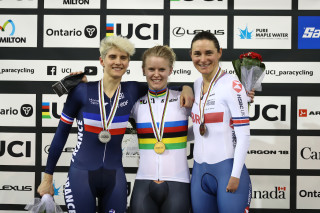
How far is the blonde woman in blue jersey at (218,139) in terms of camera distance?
1891mm

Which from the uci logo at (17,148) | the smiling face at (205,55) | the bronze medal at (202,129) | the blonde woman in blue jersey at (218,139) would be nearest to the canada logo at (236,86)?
the blonde woman in blue jersey at (218,139)

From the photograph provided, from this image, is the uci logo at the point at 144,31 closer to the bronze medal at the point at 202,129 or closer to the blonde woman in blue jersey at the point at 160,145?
the blonde woman in blue jersey at the point at 160,145

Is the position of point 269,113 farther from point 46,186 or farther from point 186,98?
point 46,186

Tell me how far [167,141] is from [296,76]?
174 cm

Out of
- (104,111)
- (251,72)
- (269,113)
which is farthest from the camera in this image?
(269,113)

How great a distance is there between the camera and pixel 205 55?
2.03 meters

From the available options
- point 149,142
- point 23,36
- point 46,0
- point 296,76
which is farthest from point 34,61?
point 296,76

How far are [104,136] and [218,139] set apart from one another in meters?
0.71

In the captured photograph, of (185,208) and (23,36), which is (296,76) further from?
(23,36)

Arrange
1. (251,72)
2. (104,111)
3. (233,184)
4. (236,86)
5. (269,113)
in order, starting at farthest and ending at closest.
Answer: (269,113)
(251,72)
(104,111)
(236,86)
(233,184)

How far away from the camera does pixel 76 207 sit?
197cm

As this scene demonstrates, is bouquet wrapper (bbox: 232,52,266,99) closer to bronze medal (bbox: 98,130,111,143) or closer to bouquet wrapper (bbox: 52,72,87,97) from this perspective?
bronze medal (bbox: 98,130,111,143)

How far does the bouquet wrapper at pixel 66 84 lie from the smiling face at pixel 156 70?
47 cm

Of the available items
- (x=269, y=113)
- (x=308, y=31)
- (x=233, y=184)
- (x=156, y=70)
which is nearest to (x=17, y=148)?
(x=156, y=70)
